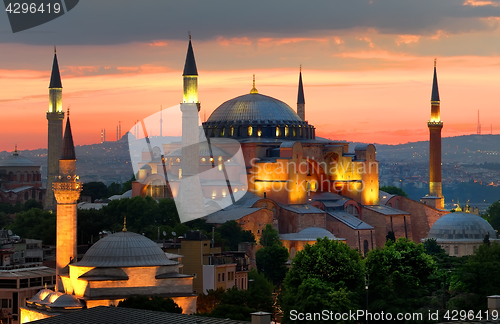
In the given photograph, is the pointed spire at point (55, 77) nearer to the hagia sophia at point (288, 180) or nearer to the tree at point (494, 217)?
the hagia sophia at point (288, 180)

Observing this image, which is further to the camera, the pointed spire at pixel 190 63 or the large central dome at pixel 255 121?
the large central dome at pixel 255 121

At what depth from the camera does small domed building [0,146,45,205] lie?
101m

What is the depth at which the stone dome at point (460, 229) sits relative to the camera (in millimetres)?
64125

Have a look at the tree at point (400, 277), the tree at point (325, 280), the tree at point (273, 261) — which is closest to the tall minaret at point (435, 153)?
the tree at point (273, 261)

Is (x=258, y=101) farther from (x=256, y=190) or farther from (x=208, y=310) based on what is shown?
(x=208, y=310)

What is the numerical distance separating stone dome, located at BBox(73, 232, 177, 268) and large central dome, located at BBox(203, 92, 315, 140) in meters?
32.0

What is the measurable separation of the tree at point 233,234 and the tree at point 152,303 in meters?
20.5

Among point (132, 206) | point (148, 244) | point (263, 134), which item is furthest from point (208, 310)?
point (263, 134)

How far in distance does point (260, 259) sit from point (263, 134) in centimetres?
1940

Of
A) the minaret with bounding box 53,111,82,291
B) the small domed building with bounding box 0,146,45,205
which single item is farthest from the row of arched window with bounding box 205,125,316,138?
the small domed building with bounding box 0,146,45,205

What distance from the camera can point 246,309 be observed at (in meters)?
39.8

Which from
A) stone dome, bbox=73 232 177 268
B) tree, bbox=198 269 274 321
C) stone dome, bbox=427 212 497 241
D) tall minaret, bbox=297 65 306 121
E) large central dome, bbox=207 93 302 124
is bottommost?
tree, bbox=198 269 274 321

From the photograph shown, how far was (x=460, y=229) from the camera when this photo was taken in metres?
64.5

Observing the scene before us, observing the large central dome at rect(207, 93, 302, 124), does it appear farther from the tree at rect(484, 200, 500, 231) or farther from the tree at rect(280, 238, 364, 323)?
the tree at rect(280, 238, 364, 323)
